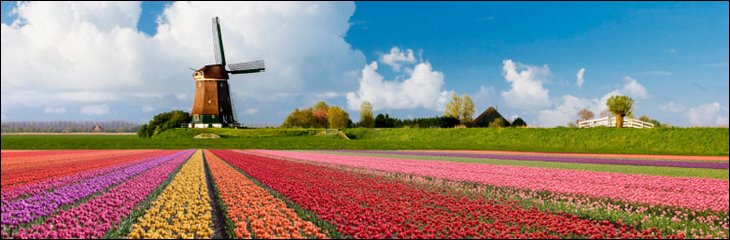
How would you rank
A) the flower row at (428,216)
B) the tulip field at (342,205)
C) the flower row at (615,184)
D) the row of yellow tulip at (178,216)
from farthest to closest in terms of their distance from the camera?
the flower row at (615,184) < the flower row at (428,216) < the tulip field at (342,205) < the row of yellow tulip at (178,216)

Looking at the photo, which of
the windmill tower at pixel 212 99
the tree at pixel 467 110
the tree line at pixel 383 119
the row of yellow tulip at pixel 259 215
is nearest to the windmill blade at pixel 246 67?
the windmill tower at pixel 212 99

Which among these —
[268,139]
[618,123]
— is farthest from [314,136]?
[618,123]

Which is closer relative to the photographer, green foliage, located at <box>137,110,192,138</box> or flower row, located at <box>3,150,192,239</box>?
flower row, located at <box>3,150,192,239</box>

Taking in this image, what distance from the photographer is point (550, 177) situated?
19.1 m

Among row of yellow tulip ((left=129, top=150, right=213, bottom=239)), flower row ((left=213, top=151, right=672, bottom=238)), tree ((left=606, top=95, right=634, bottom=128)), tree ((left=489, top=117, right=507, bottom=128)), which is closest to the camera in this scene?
row of yellow tulip ((left=129, top=150, right=213, bottom=239))

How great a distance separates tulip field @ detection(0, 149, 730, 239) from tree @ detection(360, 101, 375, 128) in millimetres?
78091

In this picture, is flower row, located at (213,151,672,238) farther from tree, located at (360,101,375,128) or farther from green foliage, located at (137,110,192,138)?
tree, located at (360,101,375,128)

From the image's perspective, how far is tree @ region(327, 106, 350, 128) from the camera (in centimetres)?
9300

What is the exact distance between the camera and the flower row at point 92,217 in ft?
26.1

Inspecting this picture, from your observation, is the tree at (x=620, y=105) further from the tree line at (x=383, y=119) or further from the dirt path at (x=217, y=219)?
the dirt path at (x=217, y=219)

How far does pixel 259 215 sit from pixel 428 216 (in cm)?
352

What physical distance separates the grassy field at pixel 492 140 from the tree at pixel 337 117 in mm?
22928

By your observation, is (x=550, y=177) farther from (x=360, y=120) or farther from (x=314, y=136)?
(x=360, y=120)

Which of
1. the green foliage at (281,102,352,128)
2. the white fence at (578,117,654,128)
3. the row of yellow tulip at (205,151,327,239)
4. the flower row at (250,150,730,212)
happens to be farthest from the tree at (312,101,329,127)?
the row of yellow tulip at (205,151,327,239)
